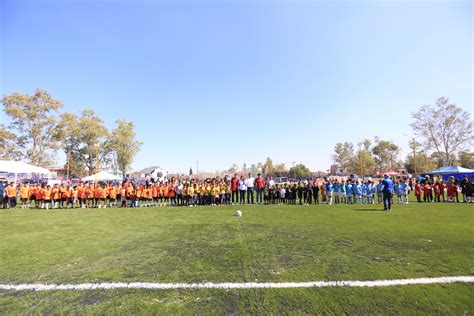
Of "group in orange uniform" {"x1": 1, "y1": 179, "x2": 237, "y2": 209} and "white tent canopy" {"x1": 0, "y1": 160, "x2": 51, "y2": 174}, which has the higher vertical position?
"white tent canopy" {"x1": 0, "y1": 160, "x2": 51, "y2": 174}

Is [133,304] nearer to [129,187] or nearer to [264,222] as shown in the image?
[264,222]

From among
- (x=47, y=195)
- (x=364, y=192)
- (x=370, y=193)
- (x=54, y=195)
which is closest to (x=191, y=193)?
(x=54, y=195)

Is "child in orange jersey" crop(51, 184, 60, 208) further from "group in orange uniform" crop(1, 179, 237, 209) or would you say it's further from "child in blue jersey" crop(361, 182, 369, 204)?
"child in blue jersey" crop(361, 182, 369, 204)

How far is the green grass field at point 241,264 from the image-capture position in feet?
10.8

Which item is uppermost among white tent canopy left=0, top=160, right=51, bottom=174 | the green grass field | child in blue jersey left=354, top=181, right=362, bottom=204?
white tent canopy left=0, top=160, right=51, bottom=174

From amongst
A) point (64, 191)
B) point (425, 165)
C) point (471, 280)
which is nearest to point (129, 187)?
point (64, 191)

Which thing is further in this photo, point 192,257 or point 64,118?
point 64,118

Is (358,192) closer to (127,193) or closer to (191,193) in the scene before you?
(191,193)

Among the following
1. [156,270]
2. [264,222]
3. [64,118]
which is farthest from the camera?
[64,118]

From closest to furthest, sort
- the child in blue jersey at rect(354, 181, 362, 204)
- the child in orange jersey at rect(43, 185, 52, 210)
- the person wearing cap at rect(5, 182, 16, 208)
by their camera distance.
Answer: the child in orange jersey at rect(43, 185, 52, 210) → the person wearing cap at rect(5, 182, 16, 208) → the child in blue jersey at rect(354, 181, 362, 204)

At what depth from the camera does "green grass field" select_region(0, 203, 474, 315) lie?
10.8 ft

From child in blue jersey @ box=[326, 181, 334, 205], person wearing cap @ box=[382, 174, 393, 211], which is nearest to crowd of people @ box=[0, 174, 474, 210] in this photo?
child in blue jersey @ box=[326, 181, 334, 205]

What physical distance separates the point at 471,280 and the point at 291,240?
3.40 meters

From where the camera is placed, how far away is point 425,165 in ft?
207
